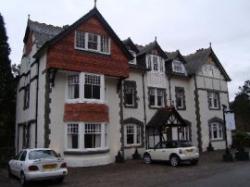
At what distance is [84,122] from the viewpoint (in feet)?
72.8

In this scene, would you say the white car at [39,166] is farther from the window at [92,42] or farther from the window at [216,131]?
the window at [216,131]

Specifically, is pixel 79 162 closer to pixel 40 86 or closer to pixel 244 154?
pixel 40 86

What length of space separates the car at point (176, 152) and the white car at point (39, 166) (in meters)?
8.41

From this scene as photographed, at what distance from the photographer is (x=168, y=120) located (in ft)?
90.3

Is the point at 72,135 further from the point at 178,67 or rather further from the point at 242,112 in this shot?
the point at 242,112

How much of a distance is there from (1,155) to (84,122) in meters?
7.79

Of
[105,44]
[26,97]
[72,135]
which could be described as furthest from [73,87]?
[26,97]

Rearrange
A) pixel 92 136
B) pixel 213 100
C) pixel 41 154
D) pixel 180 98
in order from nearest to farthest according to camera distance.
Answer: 1. pixel 41 154
2. pixel 92 136
3. pixel 180 98
4. pixel 213 100

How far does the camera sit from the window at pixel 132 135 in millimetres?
26922

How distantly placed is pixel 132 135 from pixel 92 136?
17.9 ft

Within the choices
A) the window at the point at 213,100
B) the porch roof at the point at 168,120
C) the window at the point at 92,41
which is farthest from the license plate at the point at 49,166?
the window at the point at 213,100

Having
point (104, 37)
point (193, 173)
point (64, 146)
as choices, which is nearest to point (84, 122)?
point (64, 146)

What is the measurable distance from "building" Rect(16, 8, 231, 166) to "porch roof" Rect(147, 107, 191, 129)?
91 millimetres

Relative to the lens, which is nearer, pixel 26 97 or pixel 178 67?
pixel 26 97
